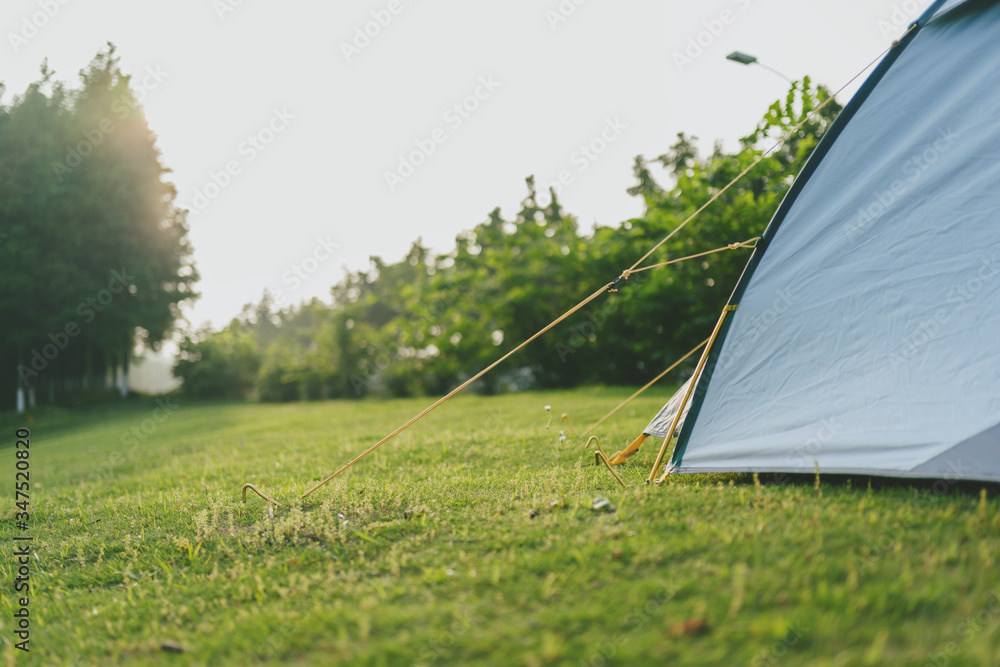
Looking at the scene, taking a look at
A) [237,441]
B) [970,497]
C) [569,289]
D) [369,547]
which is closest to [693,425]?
[970,497]

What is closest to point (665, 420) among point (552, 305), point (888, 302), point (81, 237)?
point (888, 302)

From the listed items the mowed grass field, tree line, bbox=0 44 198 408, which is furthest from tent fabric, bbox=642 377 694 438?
tree line, bbox=0 44 198 408

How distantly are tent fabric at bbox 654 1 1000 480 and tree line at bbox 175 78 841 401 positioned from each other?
17.2ft

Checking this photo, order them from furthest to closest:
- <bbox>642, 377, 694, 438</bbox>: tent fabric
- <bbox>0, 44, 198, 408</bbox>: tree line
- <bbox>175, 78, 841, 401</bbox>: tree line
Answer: <bbox>0, 44, 198, 408</bbox>: tree line, <bbox>175, 78, 841, 401</bbox>: tree line, <bbox>642, 377, 694, 438</bbox>: tent fabric

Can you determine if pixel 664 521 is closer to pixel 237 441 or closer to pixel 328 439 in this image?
pixel 328 439

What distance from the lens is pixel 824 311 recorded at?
3.12m

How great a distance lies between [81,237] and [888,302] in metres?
20.4

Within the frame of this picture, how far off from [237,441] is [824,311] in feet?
25.4

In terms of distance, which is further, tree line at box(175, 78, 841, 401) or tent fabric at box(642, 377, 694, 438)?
tree line at box(175, 78, 841, 401)

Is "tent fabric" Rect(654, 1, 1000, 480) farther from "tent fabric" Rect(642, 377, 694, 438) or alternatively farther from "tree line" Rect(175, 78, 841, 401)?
"tree line" Rect(175, 78, 841, 401)

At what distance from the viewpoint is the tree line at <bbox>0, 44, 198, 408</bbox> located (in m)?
16.0

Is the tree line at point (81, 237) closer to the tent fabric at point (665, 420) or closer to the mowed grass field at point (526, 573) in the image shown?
the mowed grass field at point (526, 573)

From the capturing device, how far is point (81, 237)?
1722 centimetres

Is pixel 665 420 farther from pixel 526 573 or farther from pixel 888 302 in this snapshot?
pixel 526 573
